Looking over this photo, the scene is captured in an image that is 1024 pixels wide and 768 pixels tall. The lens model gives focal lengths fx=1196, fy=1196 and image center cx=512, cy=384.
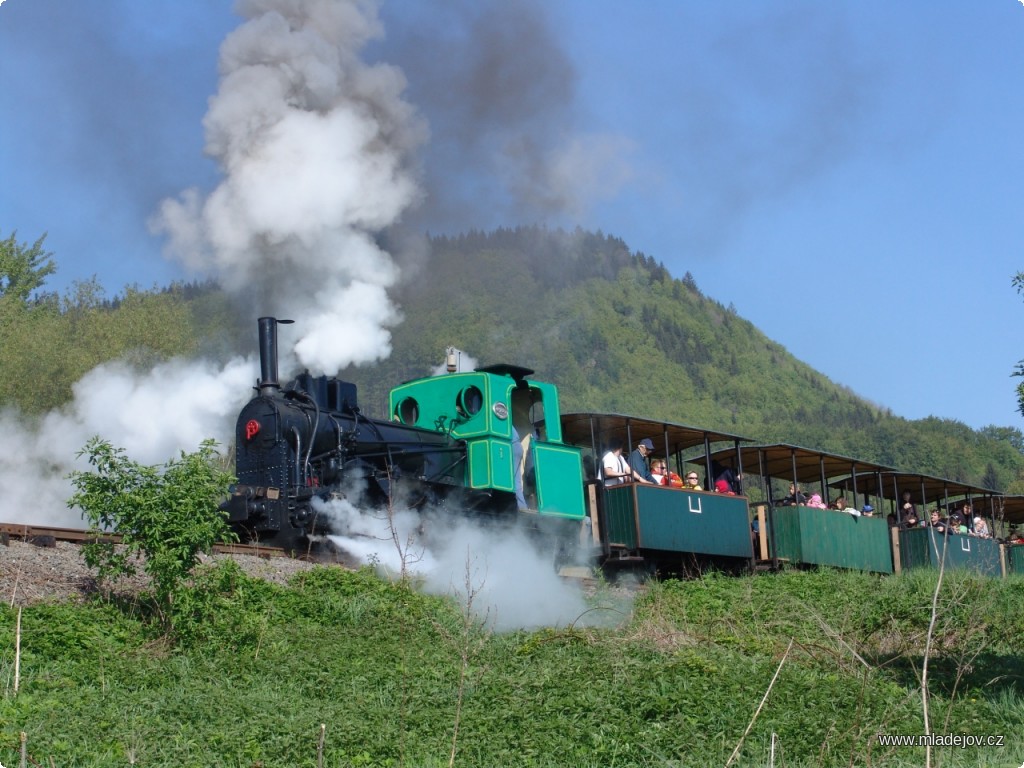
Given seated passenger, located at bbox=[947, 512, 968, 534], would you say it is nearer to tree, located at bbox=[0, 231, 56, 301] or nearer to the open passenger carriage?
the open passenger carriage

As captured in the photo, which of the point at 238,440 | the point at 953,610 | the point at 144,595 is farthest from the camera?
the point at 238,440

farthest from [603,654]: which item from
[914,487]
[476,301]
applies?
[476,301]

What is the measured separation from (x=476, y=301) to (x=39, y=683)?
9300 centimetres

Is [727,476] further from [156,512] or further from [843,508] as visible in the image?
[156,512]

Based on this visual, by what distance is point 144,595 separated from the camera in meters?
10.1

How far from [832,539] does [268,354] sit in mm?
10154

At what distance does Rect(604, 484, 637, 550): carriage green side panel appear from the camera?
53.3 ft

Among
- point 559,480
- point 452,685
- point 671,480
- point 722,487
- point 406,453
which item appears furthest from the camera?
point 722,487

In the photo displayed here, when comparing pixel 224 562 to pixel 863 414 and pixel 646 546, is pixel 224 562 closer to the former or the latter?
pixel 646 546

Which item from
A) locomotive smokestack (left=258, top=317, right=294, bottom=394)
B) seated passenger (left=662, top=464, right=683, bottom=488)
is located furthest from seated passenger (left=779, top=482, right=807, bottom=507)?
locomotive smokestack (left=258, top=317, right=294, bottom=394)

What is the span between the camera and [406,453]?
1530 centimetres

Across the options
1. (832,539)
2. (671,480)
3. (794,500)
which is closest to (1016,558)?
(832,539)

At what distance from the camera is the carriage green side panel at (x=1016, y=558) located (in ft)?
84.4

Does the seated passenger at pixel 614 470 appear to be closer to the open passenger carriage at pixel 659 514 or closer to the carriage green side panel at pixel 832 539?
the open passenger carriage at pixel 659 514
